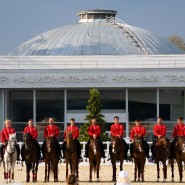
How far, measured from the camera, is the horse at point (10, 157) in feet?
103

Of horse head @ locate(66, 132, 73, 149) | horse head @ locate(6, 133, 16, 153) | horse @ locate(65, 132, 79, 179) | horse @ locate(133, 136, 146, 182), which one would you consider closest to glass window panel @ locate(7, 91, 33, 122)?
horse @ locate(133, 136, 146, 182)

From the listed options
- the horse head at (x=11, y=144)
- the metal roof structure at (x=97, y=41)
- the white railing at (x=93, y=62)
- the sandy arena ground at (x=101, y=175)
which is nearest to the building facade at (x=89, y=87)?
the white railing at (x=93, y=62)

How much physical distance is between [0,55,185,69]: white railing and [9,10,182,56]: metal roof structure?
29.9ft

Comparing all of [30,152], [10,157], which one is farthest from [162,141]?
[10,157]

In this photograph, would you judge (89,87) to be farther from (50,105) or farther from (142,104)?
(142,104)

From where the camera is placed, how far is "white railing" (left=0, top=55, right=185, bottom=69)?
73625 mm

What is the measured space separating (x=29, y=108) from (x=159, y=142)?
139 ft

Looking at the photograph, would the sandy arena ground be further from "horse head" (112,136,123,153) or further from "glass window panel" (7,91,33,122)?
"glass window panel" (7,91,33,122)

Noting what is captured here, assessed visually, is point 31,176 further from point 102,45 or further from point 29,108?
point 102,45

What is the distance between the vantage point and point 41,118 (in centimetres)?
7444

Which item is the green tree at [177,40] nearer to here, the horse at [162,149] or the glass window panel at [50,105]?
the glass window panel at [50,105]

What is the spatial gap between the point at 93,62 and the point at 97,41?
13.1m

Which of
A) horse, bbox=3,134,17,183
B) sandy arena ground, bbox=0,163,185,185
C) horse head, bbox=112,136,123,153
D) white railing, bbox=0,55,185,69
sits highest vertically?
white railing, bbox=0,55,185,69

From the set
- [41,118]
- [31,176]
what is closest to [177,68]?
[41,118]
